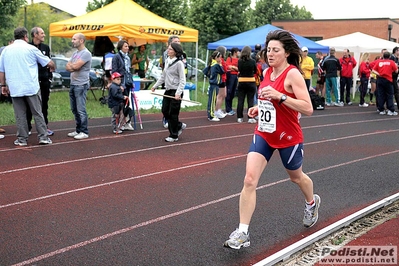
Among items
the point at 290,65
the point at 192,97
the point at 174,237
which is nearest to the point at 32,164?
the point at 174,237

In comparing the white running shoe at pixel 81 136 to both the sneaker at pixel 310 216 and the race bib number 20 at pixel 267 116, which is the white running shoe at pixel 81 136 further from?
the race bib number 20 at pixel 267 116

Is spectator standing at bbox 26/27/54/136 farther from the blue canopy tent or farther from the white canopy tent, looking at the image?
the white canopy tent

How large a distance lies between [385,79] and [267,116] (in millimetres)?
13501

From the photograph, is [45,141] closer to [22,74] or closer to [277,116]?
[22,74]

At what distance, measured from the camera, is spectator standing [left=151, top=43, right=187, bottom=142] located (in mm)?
10527

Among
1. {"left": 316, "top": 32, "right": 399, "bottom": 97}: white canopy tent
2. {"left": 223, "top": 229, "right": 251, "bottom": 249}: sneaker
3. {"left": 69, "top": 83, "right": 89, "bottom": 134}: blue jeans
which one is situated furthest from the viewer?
{"left": 316, "top": 32, "right": 399, "bottom": 97}: white canopy tent

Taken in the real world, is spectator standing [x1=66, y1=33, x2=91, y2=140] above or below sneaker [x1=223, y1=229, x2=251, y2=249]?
above

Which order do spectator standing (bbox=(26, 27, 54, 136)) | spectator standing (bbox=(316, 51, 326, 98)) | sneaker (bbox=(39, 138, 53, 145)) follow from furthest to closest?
spectator standing (bbox=(316, 51, 326, 98)) → spectator standing (bbox=(26, 27, 54, 136)) → sneaker (bbox=(39, 138, 53, 145))

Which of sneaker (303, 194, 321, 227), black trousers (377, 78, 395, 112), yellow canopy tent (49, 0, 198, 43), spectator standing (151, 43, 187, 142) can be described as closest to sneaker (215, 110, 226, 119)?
yellow canopy tent (49, 0, 198, 43)

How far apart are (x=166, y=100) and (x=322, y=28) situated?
118ft

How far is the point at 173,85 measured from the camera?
35.2 ft

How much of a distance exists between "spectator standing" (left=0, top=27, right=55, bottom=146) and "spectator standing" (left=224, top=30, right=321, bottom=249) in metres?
5.81

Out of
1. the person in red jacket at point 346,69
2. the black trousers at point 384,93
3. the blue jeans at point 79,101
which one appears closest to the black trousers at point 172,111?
the blue jeans at point 79,101

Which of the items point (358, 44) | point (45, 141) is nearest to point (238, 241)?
point (45, 141)
